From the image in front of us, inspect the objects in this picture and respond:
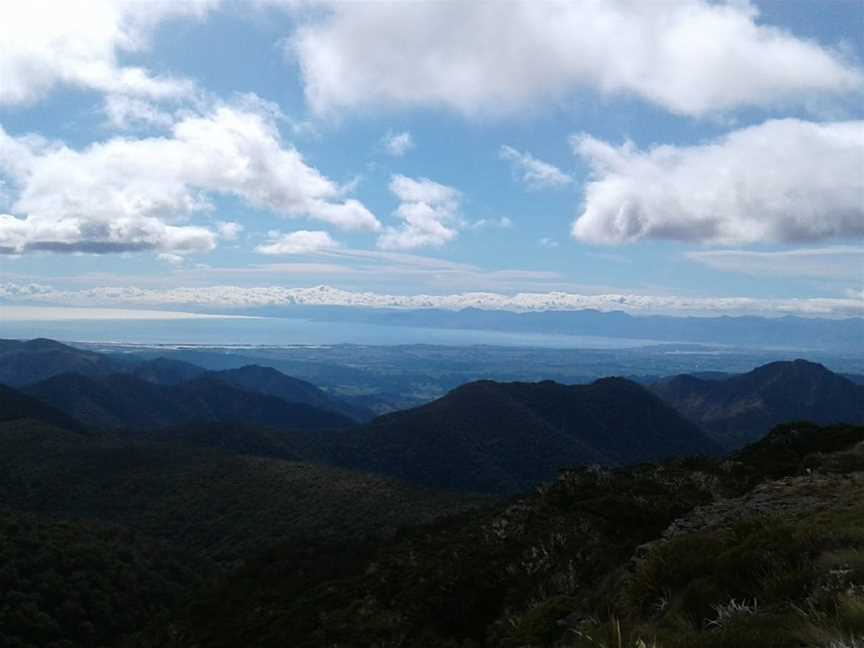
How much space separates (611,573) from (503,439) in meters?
150

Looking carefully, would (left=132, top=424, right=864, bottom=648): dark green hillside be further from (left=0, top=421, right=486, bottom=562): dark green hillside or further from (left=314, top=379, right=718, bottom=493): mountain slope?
(left=314, top=379, right=718, bottom=493): mountain slope

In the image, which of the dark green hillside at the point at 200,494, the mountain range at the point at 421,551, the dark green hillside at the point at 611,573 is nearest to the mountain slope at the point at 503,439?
the dark green hillside at the point at 200,494

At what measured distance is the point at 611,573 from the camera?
14.8 meters

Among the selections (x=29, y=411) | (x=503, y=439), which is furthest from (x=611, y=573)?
(x=503, y=439)

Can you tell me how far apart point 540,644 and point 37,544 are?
176 ft

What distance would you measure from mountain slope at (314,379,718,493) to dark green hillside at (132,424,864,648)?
103258mm

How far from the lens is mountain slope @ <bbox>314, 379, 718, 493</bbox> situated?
476 ft

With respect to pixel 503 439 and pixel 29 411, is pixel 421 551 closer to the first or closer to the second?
pixel 29 411

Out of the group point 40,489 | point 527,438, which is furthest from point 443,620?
point 527,438

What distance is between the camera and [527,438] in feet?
535

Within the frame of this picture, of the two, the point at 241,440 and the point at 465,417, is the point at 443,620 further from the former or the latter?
the point at 465,417

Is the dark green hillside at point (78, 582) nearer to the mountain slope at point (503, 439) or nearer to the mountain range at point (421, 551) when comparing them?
the mountain range at point (421, 551)

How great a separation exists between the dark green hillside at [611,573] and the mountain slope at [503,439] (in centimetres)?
10326

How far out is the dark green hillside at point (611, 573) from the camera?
854 cm
